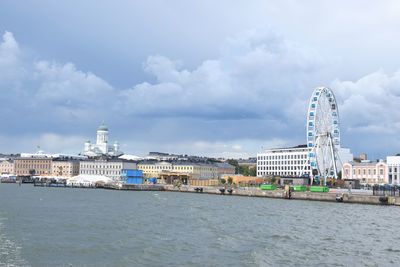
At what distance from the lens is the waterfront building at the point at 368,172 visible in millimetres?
124188

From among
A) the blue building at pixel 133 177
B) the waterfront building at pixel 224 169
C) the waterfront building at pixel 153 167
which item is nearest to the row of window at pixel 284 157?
the waterfront building at pixel 224 169

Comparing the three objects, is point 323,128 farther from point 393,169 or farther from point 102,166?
point 102,166

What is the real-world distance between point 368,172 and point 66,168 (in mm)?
101863

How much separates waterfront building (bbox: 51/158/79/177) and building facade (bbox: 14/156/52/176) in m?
3.44

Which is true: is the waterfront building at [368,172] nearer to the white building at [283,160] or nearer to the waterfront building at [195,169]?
the white building at [283,160]

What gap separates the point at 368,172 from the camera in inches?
5032

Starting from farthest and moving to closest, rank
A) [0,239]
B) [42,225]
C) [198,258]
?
1. [42,225]
2. [0,239]
3. [198,258]

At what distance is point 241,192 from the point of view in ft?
333

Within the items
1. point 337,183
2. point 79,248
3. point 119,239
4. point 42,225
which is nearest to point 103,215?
point 42,225

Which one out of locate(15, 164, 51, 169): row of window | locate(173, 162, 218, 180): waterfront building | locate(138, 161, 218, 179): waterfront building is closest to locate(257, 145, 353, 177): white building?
locate(138, 161, 218, 179): waterfront building

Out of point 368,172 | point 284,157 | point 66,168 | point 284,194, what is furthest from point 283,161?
point 284,194

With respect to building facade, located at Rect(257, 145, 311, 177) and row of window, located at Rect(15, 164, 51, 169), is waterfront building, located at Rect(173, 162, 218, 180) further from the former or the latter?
row of window, located at Rect(15, 164, 51, 169)

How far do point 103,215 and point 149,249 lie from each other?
68.0 feet

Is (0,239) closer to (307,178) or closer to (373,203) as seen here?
(373,203)
